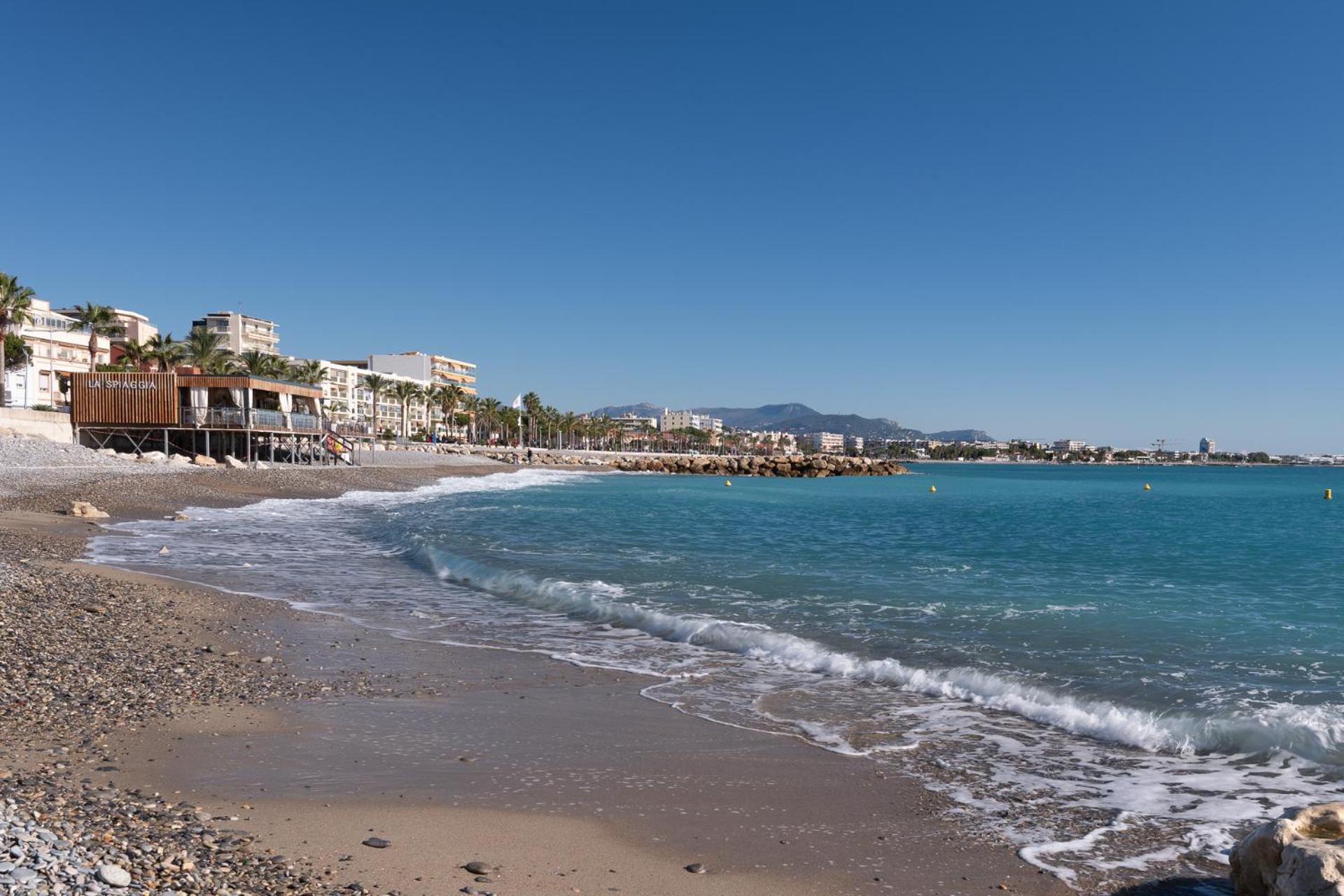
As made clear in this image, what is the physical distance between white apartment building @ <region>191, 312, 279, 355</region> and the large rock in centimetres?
12017

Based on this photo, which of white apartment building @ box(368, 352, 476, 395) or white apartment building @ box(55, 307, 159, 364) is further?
white apartment building @ box(368, 352, 476, 395)

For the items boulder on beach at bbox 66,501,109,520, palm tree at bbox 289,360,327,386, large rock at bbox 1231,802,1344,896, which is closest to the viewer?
large rock at bbox 1231,802,1344,896

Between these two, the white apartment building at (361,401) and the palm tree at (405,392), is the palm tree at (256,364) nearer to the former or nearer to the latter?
the palm tree at (405,392)

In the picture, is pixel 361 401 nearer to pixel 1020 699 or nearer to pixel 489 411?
pixel 489 411

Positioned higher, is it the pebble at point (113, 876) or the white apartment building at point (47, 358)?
the white apartment building at point (47, 358)

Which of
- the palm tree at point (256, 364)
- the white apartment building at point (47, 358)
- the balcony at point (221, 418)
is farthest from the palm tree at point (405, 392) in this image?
the balcony at point (221, 418)

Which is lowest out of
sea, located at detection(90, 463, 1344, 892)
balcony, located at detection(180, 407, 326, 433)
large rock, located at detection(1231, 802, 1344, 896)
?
sea, located at detection(90, 463, 1344, 892)

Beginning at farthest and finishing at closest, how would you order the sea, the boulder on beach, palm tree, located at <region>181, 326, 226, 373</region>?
palm tree, located at <region>181, 326, 226, 373</region> → the boulder on beach → the sea

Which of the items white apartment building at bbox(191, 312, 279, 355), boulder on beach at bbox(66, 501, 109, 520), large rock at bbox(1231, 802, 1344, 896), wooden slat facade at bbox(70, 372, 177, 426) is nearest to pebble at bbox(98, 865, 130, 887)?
large rock at bbox(1231, 802, 1344, 896)

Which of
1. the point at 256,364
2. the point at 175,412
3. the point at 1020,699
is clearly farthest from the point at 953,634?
the point at 256,364

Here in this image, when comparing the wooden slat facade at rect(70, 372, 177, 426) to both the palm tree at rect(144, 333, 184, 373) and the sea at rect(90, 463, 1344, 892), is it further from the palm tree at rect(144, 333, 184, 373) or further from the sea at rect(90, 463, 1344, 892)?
the sea at rect(90, 463, 1344, 892)

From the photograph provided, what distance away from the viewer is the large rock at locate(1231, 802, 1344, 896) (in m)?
4.36

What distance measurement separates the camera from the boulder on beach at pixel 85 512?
2466 centimetres

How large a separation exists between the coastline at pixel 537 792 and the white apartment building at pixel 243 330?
114 metres
